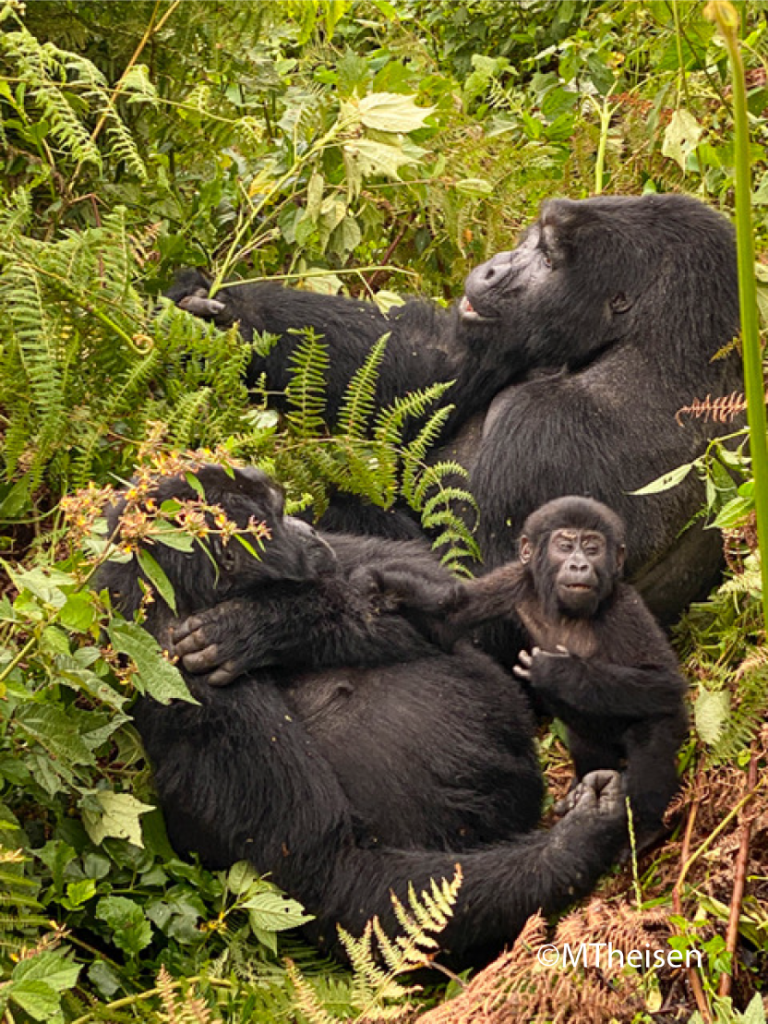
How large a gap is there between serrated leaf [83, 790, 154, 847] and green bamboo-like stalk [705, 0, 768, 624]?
5.69 ft

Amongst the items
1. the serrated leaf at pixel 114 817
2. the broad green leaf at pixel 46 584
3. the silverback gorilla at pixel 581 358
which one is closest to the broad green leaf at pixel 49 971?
the serrated leaf at pixel 114 817

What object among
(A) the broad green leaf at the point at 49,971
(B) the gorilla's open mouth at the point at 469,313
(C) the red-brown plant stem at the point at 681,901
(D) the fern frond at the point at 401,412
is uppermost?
(B) the gorilla's open mouth at the point at 469,313

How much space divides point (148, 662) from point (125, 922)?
0.65 meters

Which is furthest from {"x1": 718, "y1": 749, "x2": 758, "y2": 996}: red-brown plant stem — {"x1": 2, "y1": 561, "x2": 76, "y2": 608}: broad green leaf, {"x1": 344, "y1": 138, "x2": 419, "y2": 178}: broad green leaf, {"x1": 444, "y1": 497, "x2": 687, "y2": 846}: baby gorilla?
{"x1": 344, "y1": 138, "x2": 419, "y2": 178}: broad green leaf

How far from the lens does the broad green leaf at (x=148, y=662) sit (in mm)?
2754

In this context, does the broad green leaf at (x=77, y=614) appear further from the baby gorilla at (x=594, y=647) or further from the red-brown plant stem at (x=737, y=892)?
the red-brown plant stem at (x=737, y=892)

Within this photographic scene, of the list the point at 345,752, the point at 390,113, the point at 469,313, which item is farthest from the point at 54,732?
the point at 390,113

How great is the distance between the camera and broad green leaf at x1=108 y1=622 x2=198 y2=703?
2.75 m

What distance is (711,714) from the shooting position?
3355 millimetres

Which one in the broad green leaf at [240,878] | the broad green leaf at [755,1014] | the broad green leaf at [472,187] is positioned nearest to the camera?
the broad green leaf at [755,1014]

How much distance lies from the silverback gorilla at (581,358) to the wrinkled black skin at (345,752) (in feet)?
2.06

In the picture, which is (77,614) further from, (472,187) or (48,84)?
Answer: (472,187)

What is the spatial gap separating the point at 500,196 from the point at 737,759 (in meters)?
2.76

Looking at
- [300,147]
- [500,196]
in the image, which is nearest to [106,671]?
[300,147]
